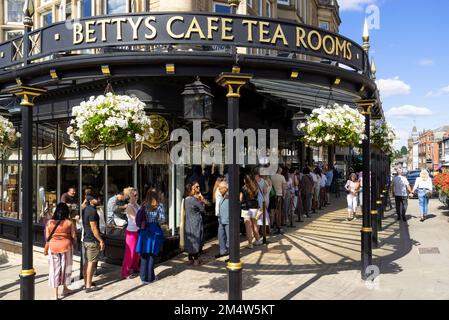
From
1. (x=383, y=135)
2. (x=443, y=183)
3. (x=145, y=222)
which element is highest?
(x=383, y=135)

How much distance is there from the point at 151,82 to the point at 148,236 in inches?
132

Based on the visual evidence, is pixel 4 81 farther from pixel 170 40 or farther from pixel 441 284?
pixel 441 284

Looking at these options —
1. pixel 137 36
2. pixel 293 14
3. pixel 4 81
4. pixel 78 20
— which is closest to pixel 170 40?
pixel 137 36

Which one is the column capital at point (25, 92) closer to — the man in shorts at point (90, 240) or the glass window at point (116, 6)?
the man in shorts at point (90, 240)

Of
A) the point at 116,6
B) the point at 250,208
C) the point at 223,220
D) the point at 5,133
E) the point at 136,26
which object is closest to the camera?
the point at 136,26

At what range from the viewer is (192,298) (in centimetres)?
614

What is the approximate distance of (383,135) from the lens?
624 inches

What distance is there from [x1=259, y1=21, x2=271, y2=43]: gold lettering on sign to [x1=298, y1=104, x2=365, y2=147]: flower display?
Result: 6.49 ft

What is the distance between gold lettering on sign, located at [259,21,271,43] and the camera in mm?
5332

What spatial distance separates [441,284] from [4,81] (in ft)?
25.5

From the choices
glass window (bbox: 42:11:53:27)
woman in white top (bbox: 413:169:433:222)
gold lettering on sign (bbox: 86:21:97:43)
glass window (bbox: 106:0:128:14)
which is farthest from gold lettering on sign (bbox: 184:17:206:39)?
woman in white top (bbox: 413:169:433:222)

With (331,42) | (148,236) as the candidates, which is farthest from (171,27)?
(148,236)

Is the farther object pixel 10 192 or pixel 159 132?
pixel 10 192

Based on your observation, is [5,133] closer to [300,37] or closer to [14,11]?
[300,37]
